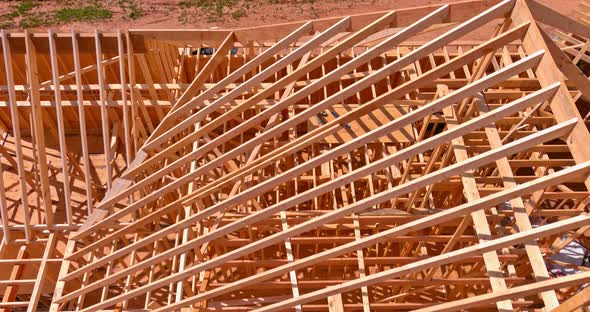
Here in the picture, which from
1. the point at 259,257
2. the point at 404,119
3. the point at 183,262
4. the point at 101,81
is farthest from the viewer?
the point at 259,257

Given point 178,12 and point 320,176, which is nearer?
point 320,176

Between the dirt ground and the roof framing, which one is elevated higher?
the dirt ground

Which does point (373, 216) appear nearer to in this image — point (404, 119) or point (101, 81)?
point (404, 119)

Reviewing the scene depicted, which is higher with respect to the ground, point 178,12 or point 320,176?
point 178,12

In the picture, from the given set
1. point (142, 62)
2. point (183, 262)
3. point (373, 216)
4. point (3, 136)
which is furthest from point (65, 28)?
point (373, 216)

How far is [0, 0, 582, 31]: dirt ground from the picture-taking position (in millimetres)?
17062

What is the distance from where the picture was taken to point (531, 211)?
23.6ft

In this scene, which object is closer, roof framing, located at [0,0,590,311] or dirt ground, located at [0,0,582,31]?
roof framing, located at [0,0,590,311]

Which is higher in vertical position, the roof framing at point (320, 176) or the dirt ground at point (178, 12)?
the dirt ground at point (178, 12)

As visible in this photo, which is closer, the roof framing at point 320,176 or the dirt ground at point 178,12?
the roof framing at point 320,176

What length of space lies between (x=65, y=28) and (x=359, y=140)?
52.4ft

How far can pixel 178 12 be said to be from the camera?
18.0m

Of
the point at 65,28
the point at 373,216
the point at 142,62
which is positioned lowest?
the point at 373,216

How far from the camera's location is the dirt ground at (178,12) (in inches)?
672
